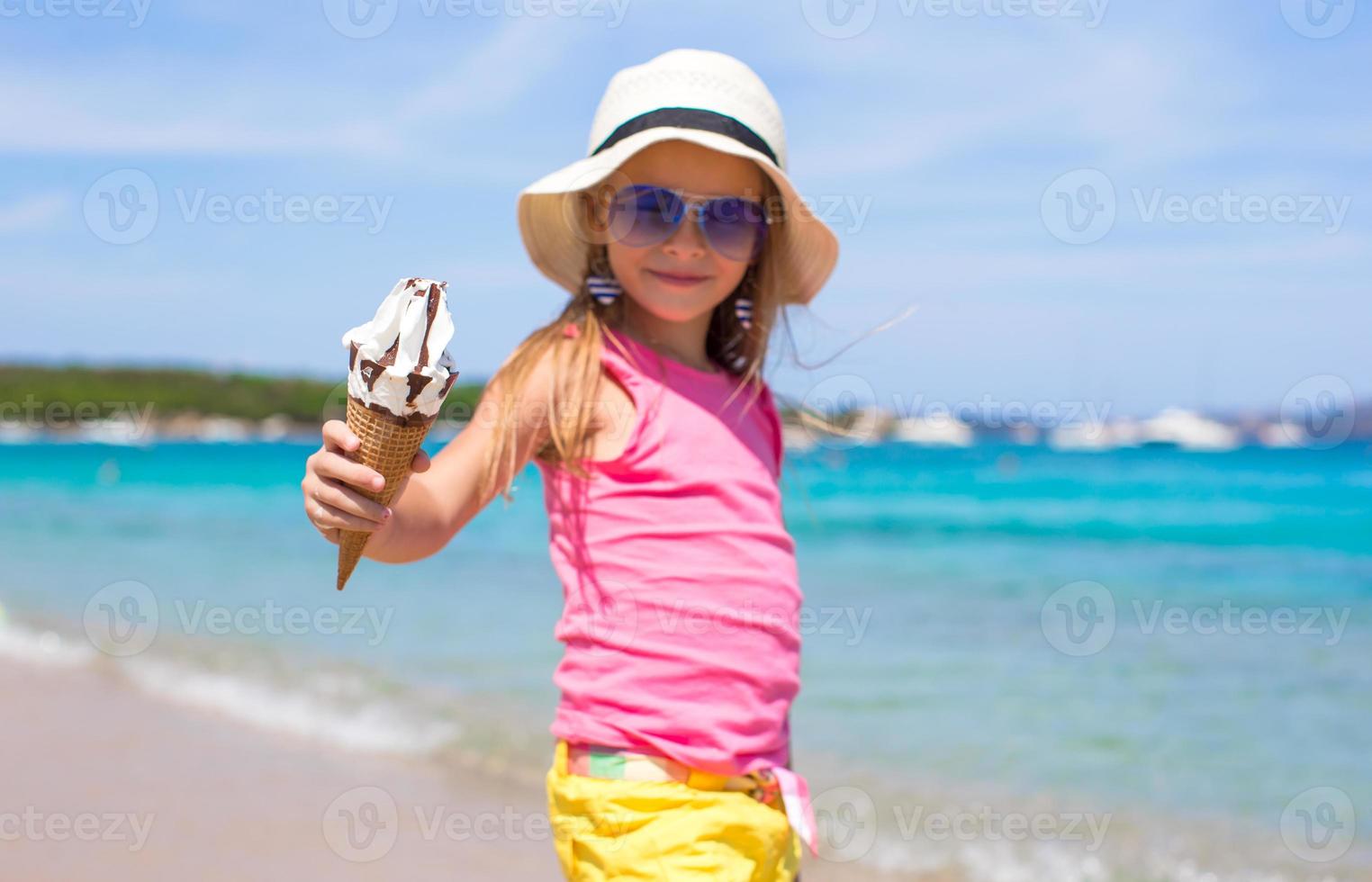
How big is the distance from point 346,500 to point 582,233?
114cm

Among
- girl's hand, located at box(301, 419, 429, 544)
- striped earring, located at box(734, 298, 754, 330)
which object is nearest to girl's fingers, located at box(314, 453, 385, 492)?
girl's hand, located at box(301, 419, 429, 544)

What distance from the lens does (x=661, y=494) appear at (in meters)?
2.12

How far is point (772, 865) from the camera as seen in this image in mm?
2002

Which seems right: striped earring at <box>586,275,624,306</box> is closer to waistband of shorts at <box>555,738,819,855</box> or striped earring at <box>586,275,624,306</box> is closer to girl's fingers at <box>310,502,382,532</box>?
waistband of shorts at <box>555,738,819,855</box>

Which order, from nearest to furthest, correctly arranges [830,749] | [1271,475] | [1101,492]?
[830,749], [1101,492], [1271,475]

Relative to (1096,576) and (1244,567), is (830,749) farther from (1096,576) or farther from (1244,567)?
(1244,567)

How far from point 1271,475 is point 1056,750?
32.5 meters

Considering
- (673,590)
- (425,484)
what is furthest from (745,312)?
(425,484)

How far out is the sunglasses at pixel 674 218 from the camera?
85.3 inches

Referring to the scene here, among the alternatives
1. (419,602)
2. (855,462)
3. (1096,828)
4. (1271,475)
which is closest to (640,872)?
(1096,828)

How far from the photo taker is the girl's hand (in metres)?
1.43

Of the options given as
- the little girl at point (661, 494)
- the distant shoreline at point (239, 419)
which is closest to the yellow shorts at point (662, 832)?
the little girl at point (661, 494)

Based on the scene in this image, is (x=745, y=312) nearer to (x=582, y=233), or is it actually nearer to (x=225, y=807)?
(x=582, y=233)

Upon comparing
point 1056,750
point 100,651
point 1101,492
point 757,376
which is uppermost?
point 1101,492
